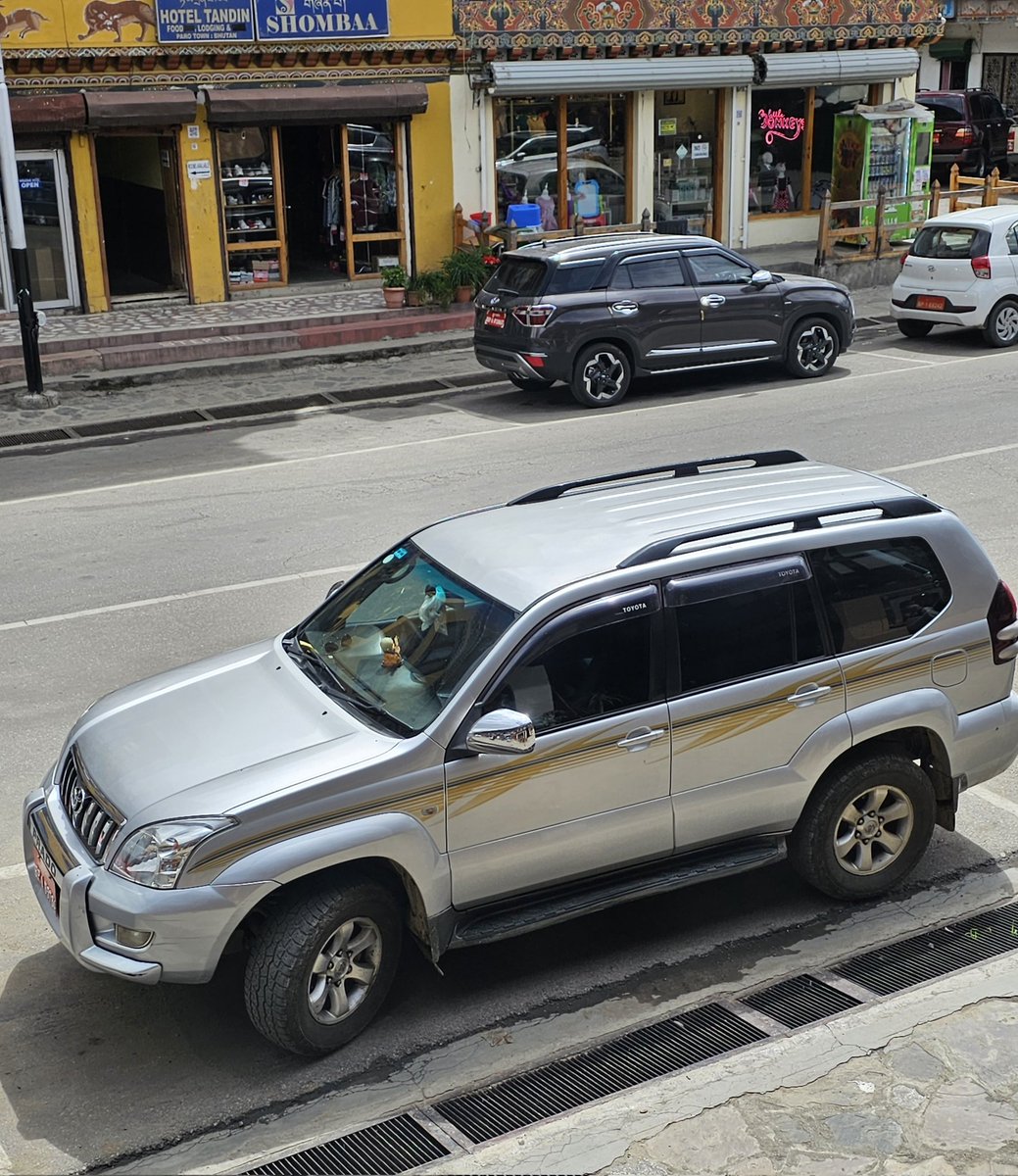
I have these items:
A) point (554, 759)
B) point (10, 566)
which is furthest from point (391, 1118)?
point (10, 566)

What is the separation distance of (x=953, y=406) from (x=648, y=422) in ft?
10.9

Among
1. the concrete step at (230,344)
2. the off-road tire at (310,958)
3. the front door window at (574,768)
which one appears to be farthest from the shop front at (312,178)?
the off-road tire at (310,958)

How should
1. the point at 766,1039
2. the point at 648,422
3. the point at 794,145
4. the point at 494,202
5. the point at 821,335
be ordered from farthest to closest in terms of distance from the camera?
the point at 794,145 → the point at 494,202 → the point at 821,335 → the point at 648,422 → the point at 766,1039

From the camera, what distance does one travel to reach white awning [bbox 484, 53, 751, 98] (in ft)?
75.0

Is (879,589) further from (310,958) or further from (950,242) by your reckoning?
(950,242)

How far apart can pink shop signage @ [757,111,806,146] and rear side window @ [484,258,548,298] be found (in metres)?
10.9

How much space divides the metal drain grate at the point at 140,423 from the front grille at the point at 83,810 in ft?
36.4

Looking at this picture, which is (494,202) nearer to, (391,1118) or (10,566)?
(10,566)

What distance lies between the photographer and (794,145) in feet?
87.2

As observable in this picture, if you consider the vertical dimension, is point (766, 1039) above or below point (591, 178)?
below

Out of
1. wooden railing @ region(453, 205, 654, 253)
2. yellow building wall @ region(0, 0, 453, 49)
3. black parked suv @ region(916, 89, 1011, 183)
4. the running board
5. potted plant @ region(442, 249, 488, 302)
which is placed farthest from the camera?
black parked suv @ region(916, 89, 1011, 183)

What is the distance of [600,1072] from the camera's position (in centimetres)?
533

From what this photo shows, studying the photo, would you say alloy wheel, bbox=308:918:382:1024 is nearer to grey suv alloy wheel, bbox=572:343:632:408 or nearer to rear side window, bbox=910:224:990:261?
grey suv alloy wheel, bbox=572:343:632:408

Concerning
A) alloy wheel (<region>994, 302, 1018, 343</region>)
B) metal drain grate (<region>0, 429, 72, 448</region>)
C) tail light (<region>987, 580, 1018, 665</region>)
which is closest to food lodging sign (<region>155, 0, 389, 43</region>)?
metal drain grate (<region>0, 429, 72, 448</region>)
